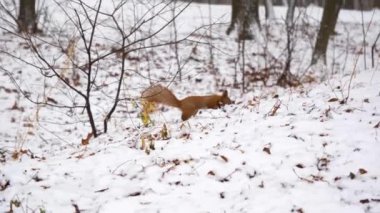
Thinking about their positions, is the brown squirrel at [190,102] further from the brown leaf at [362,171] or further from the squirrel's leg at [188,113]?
the brown leaf at [362,171]

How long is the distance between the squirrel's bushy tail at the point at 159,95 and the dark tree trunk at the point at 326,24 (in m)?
5.65

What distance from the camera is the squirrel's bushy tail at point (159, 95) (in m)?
4.85

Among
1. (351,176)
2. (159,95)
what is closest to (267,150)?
(351,176)

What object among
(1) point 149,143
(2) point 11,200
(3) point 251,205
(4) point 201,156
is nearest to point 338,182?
(3) point 251,205

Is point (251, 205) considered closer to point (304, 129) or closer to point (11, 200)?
point (304, 129)

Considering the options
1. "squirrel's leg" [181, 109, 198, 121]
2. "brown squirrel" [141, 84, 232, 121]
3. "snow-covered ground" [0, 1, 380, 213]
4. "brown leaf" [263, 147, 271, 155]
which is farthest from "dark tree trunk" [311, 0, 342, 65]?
"brown leaf" [263, 147, 271, 155]

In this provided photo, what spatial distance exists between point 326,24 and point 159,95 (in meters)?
5.99

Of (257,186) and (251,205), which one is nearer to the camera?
(251,205)

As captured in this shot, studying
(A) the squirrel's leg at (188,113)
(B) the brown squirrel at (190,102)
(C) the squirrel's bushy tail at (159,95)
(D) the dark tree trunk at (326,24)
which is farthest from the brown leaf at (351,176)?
(D) the dark tree trunk at (326,24)

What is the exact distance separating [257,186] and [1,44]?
A: 7.28m

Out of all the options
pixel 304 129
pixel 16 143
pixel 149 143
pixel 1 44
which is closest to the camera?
pixel 304 129

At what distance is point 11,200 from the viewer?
9.43ft

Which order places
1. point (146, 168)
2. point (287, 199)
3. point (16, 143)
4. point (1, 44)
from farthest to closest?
point (1, 44) < point (16, 143) < point (146, 168) < point (287, 199)

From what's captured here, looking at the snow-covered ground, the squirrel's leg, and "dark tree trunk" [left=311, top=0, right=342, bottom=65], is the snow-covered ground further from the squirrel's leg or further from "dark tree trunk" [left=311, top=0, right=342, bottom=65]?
"dark tree trunk" [left=311, top=0, right=342, bottom=65]
